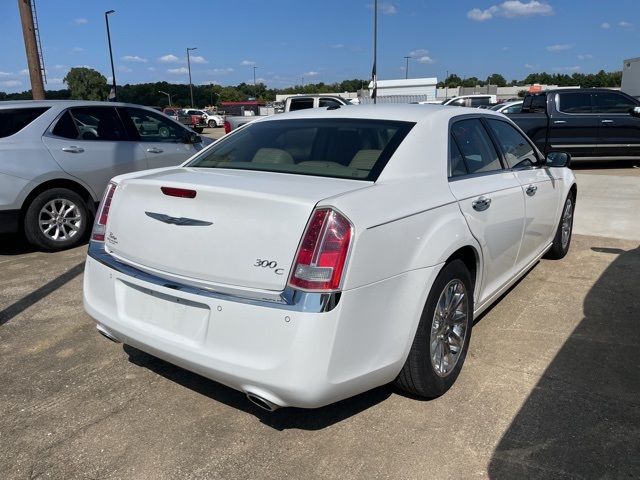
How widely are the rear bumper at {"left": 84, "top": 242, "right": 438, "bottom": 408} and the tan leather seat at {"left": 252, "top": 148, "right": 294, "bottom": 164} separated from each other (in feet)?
3.50

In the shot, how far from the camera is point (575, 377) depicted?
312cm

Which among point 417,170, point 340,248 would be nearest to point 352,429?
point 340,248

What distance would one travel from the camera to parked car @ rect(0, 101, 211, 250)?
5.65 metres

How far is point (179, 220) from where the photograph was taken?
2.50m

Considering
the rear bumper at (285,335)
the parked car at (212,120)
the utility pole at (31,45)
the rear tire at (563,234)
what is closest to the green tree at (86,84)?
the parked car at (212,120)

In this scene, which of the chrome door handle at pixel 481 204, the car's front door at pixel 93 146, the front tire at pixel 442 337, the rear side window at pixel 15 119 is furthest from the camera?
the car's front door at pixel 93 146

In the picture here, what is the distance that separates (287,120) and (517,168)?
5.85ft

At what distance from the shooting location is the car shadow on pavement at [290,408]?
2723mm

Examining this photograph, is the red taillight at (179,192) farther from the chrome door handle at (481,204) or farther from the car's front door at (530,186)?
→ the car's front door at (530,186)

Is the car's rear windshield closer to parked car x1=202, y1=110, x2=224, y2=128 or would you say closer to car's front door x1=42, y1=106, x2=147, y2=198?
car's front door x1=42, y1=106, x2=147, y2=198

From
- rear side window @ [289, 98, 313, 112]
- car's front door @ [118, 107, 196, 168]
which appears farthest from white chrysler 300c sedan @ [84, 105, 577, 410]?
rear side window @ [289, 98, 313, 112]

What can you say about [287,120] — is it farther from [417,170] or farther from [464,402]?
[464,402]

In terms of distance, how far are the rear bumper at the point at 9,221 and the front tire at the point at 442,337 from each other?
4.79 m

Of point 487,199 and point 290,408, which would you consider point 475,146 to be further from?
point 290,408
